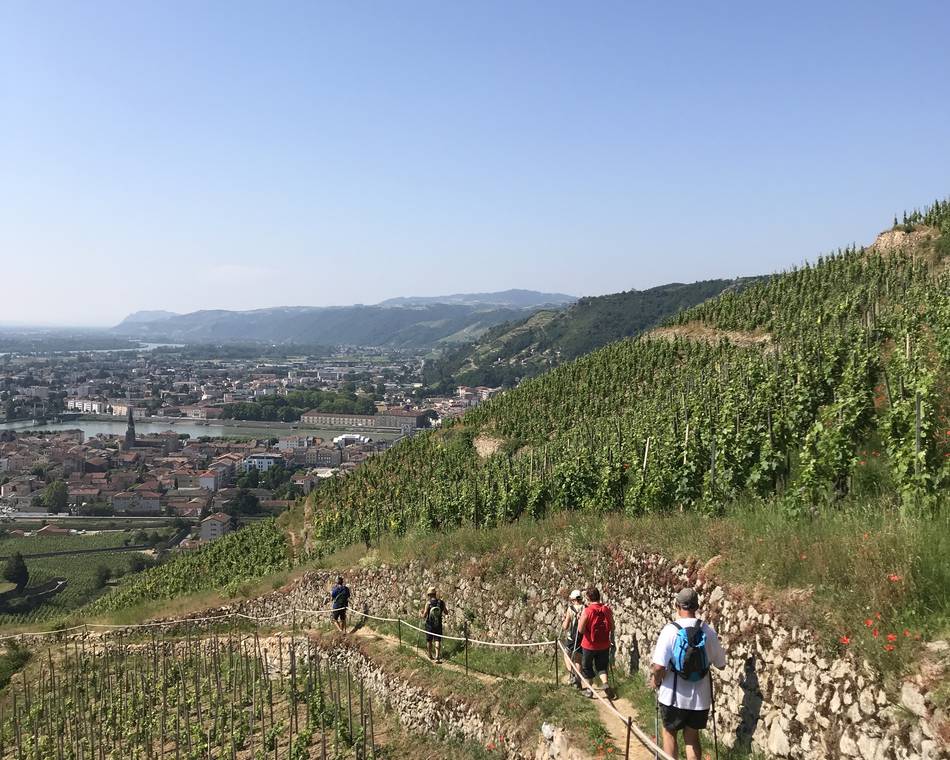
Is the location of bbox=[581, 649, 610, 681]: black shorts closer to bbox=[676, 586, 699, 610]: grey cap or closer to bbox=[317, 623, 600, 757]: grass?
bbox=[317, 623, 600, 757]: grass

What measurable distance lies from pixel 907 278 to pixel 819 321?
7218 millimetres

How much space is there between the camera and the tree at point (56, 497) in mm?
100250

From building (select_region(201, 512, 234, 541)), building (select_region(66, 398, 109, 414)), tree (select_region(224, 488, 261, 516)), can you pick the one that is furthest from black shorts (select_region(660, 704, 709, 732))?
building (select_region(66, 398, 109, 414))

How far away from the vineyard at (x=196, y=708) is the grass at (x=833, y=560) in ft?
17.0

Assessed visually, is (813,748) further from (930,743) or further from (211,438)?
(211,438)

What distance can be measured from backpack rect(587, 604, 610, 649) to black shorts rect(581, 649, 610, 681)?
0.14m

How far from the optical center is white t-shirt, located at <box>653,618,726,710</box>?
600 cm

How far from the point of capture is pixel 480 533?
1473 centimetres

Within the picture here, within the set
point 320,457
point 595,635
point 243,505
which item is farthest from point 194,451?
point 595,635

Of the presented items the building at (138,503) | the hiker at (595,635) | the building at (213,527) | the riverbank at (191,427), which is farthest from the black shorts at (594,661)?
the riverbank at (191,427)

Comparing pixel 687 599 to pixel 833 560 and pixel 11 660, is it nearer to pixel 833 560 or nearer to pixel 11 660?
pixel 833 560

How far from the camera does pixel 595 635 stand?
8.36 metres

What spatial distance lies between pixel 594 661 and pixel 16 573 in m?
70.9

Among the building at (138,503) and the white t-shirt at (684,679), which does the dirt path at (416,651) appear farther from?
the building at (138,503)
